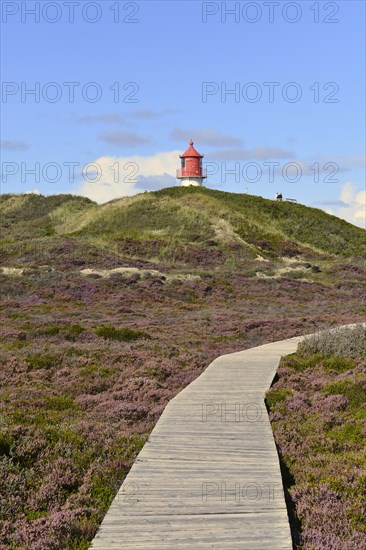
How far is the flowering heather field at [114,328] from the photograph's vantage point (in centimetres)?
947

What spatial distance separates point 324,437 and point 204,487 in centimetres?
410

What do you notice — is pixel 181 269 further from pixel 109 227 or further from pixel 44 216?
pixel 44 216

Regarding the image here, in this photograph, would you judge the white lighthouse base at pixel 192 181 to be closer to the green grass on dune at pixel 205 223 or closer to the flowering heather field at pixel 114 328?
the green grass on dune at pixel 205 223

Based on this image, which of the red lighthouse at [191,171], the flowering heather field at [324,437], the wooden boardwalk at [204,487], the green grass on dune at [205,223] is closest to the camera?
the wooden boardwalk at [204,487]

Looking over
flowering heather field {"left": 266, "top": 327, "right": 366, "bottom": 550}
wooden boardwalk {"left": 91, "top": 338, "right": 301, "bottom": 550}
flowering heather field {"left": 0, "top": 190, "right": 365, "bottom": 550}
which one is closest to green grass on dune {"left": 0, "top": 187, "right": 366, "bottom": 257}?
flowering heather field {"left": 0, "top": 190, "right": 365, "bottom": 550}

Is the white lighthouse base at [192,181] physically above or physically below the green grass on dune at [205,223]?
above

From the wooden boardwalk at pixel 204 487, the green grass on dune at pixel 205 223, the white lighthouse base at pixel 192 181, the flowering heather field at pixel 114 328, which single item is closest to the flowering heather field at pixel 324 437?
the wooden boardwalk at pixel 204 487

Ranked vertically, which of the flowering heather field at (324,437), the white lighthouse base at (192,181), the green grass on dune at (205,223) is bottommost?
the flowering heather field at (324,437)

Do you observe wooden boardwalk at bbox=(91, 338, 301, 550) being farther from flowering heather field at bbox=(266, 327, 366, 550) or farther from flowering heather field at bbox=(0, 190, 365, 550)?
flowering heather field at bbox=(0, 190, 365, 550)

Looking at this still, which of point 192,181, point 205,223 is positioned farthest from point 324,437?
point 192,181

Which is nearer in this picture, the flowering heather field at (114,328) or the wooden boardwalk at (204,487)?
the wooden boardwalk at (204,487)

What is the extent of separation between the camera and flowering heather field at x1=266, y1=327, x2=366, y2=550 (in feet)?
25.9

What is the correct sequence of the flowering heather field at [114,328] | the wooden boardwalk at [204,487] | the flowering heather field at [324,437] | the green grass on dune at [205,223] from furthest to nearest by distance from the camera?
the green grass on dune at [205,223] < the flowering heather field at [114,328] < the flowering heather field at [324,437] < the wooden boardwalk at [204,487]

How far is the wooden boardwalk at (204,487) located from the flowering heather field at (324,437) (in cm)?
54
